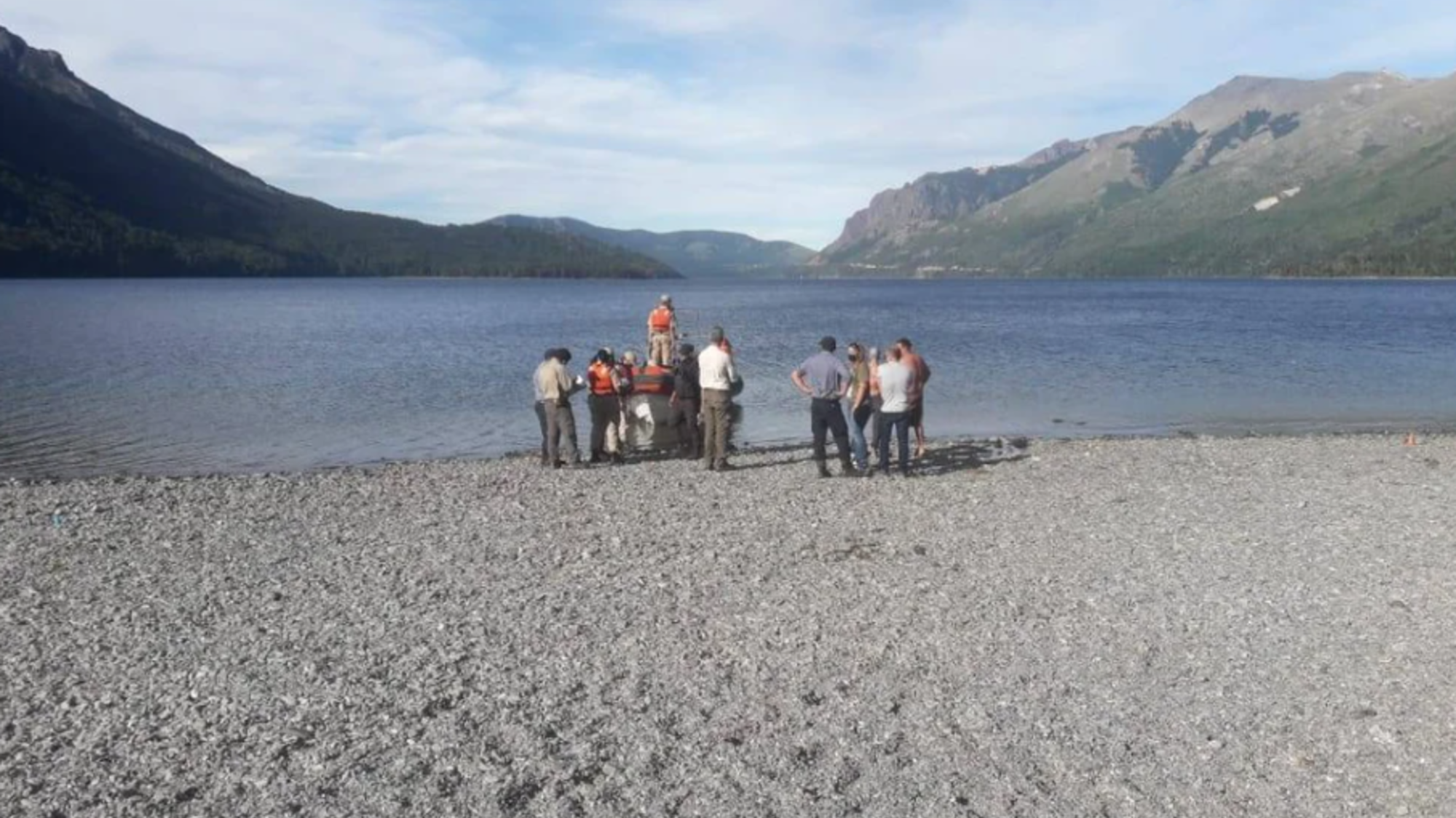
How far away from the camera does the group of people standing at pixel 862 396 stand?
18391 millimetres

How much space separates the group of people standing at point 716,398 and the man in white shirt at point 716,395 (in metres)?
0.02

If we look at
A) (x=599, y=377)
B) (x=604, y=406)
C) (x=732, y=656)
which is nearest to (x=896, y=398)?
(x=599, y=377)

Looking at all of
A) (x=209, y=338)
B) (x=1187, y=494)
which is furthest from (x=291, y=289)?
(x=1187, y=494)

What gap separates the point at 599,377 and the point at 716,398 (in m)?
2.51

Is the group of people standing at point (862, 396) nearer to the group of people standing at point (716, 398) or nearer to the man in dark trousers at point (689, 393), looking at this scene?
the group of people standing at point (716, 398)

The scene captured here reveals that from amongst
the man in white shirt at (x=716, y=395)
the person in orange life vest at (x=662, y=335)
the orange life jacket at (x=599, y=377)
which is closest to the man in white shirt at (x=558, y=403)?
the orange life jacket at (x=599, y=377)

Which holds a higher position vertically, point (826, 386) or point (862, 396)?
point (826, 386)

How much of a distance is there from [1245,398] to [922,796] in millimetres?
33654

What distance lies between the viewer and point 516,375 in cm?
4475

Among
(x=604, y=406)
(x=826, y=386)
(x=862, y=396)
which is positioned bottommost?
(x=604, y=406)

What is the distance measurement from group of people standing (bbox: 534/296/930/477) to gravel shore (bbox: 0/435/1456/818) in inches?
67.0

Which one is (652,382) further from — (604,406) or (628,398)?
(604,406)

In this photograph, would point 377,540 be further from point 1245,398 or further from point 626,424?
point 1245,398

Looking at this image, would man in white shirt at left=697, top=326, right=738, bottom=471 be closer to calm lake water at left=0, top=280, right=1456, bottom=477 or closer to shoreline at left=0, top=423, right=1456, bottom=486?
shoreline at left=0, top=423, right=1456, bottom=486
